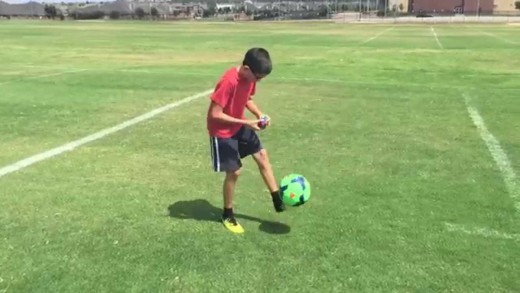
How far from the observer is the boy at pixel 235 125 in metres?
4.34

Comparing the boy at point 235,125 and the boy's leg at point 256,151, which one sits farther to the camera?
the boy's leg at point 256,151

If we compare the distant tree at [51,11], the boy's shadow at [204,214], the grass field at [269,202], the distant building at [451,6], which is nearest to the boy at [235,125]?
the boy's shadow at [204,214]

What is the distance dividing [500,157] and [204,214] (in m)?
3.88

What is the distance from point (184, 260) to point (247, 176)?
7.22 ft

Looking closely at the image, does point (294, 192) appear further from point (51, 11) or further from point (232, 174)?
point (51, 11)

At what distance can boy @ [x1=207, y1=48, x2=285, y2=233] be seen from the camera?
14.2 feet

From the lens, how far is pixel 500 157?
7086 millimetres

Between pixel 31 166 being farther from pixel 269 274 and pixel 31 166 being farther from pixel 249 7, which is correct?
pixel 249 7

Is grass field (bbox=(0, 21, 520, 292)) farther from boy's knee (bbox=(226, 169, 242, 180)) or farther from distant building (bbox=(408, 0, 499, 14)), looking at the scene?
distant building (bbox=(408, 0, 499, 14))

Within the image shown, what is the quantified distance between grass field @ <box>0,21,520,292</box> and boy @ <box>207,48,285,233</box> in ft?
0.96

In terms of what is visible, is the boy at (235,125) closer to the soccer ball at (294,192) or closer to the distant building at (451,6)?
the soccer ball at (294,192)

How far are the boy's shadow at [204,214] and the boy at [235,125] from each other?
176 mm

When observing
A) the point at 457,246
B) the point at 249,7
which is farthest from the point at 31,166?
the point at 249,7

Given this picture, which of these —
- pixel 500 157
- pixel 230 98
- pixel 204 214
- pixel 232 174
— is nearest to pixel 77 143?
pixel 204 214
